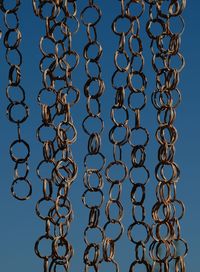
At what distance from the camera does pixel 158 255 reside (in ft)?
3.47

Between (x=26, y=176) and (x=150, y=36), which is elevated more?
(x=150, y=36)

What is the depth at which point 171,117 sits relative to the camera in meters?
1.09

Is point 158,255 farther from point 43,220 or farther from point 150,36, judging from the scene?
point 150,36

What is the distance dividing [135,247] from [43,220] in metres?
0.12

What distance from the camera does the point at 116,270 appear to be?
1.05 metres

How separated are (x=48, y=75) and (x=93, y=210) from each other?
0.60ft

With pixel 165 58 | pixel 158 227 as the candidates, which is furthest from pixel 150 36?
pixel 158 227

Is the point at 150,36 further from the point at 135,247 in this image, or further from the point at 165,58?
the point at 135,247

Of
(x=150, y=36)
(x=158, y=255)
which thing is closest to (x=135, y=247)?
(x=158, y=255)

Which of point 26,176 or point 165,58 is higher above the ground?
point 165,58

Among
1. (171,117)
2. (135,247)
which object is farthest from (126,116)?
(135,247)

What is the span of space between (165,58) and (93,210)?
0.72 feet

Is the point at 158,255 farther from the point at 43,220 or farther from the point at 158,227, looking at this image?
the point at 43,220

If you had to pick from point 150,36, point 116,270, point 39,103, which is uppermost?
point 150,36
